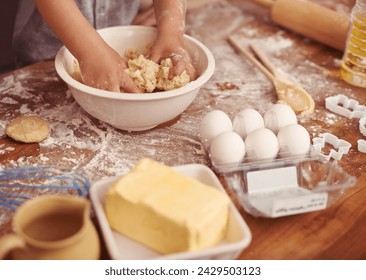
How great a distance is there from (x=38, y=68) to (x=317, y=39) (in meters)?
0.93

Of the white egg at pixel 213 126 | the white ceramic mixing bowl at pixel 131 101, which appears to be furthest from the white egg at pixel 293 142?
the white ceramic mixing bowl at pixel 131 101

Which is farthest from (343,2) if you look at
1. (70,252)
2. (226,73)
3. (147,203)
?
(70,252)

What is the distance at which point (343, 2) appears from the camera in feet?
6.37

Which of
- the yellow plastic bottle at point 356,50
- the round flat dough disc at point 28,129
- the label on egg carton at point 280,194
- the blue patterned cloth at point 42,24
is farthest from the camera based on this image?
the blue patterned cloth at point 42,24

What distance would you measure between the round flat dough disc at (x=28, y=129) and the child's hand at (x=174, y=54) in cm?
32

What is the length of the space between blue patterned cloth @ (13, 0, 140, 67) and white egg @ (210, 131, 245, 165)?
74 cm

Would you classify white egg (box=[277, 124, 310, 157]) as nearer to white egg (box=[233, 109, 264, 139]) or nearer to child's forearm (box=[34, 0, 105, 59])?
white egg (box=[233, 109, 264, 139])

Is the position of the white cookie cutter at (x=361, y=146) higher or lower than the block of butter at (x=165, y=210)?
lower

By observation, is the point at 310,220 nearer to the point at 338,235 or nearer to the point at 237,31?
the point at 338,235

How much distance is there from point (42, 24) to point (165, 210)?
0.98 meters

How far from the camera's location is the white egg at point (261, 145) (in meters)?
0.97

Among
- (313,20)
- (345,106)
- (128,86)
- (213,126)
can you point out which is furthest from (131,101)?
(313,20)

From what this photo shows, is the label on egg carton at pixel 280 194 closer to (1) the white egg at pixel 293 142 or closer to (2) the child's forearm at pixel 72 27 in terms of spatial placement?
(1) the white egg at pixel 293 142

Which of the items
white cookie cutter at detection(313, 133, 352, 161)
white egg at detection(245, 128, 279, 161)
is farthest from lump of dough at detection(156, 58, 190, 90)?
white cookie cutter at detection(313, 133, 352, 161)
